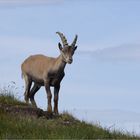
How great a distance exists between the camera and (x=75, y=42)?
825 inches

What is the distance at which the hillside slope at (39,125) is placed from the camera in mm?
15445

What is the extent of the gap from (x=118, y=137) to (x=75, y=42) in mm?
5293

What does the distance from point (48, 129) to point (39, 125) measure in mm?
432

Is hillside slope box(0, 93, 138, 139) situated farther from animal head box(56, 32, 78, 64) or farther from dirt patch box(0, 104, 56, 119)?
animal head box(56, 32, 78, 64)

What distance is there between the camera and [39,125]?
16.8 m

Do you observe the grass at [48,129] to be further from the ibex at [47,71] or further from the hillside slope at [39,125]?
the ibex at [47,71]

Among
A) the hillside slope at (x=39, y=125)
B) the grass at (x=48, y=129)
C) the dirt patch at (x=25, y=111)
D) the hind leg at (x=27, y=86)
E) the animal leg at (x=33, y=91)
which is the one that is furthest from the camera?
the animal leg at (x=33, y=91)

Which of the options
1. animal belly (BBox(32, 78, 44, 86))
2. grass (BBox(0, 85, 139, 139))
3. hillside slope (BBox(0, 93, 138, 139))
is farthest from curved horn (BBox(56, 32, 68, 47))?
grass (BBox(0, 85, 139, 139))

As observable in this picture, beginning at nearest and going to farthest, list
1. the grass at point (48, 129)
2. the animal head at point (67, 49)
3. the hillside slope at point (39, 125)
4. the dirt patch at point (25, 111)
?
the grass at point (48, 129) → the hillside slope at point (39, 125) → the dirt patch at point (25, 111) → the animal head at point (67, 49)

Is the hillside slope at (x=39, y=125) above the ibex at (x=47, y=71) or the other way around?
the other way around

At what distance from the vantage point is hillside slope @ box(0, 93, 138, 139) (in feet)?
50.7

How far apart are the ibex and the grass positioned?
2231 millimetres

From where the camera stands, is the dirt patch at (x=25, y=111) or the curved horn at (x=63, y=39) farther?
the curved horn at (x=63, y=39)

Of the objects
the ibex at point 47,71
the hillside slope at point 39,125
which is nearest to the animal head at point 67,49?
the ibex at point 47,71
